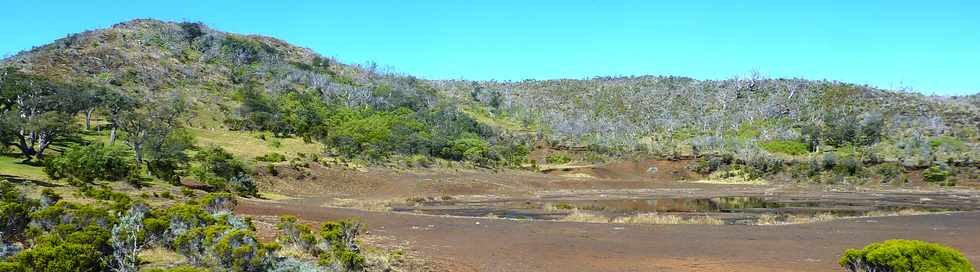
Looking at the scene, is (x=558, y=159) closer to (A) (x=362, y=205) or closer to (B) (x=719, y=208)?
(B) (x=719, y=208)

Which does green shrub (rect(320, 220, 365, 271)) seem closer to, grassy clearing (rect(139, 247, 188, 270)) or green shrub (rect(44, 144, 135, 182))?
grassy clearing (rect(139, 247, 188, 270))

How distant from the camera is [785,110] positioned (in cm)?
14125

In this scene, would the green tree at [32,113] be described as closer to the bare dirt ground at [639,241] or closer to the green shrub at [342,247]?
the bare dirt ground at [639,241]

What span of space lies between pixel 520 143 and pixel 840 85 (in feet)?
287

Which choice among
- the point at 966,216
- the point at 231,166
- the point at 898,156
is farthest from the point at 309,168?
the point at 898,156

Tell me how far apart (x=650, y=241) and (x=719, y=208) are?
20.5 metres

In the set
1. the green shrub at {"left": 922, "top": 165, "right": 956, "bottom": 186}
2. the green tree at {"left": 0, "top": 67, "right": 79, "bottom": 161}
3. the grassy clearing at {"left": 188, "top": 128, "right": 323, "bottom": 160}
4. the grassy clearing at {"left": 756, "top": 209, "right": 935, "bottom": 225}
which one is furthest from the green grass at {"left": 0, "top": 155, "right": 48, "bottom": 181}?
the green shrub at {"left": 922, "top": 165, "right": 956, "bottom": 186}

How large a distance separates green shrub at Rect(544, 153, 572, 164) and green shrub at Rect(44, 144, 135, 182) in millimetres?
64128

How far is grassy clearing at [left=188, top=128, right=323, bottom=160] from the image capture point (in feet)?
213

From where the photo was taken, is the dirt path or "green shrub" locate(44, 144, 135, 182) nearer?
the dirt path

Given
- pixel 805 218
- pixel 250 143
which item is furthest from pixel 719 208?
pixel 250 143

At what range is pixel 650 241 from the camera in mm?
23734

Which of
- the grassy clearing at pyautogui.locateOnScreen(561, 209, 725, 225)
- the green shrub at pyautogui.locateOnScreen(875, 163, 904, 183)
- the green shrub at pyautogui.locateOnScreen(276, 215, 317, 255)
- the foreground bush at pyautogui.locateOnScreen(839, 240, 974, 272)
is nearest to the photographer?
the foreground bush at pyautogui.locateOnScreen(839, 240, 974, 272)

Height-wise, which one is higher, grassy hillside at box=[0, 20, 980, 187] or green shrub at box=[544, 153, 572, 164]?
grassy hillside at box=[0, 20, 980, 187]
